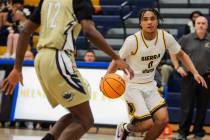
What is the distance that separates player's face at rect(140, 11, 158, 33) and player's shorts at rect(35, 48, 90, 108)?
91.6 inches

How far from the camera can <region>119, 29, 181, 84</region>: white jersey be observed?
24.3 ft

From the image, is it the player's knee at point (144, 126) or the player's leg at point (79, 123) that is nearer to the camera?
the player's leg at point (79, 123)

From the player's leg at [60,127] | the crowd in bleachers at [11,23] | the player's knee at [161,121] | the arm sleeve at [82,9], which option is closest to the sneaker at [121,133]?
the player's knee at [161,121]

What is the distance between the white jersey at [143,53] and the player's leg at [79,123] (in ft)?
7.47

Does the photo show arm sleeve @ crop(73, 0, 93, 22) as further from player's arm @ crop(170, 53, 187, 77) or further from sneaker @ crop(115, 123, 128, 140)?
player's arm @ crop(170, 53, 187, 77)

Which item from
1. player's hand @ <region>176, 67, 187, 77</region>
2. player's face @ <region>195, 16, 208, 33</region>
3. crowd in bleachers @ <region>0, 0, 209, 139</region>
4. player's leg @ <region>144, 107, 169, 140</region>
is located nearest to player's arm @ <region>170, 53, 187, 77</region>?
player's hand @ <region>176, 67, 187, 77</region>

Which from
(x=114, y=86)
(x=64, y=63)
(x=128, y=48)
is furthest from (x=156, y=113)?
(x=64, y=63)

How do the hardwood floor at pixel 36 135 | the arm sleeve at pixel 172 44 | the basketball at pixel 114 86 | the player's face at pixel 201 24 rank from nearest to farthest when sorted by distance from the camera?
1. the basketball at pixel 114 86
2. the arm sleeve at pixel 172 44
3. the hardwood floor at pixel 36 135
4. the player's face at pixel 201 24

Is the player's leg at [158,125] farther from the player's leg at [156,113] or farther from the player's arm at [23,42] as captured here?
the player's arm at [23,42]

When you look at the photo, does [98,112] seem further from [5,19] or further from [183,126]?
[5,19]

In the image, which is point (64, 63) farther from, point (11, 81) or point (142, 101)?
point (142, 101)

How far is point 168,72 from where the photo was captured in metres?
12.7

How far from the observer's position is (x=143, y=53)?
742 cm

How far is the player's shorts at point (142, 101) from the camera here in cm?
739
